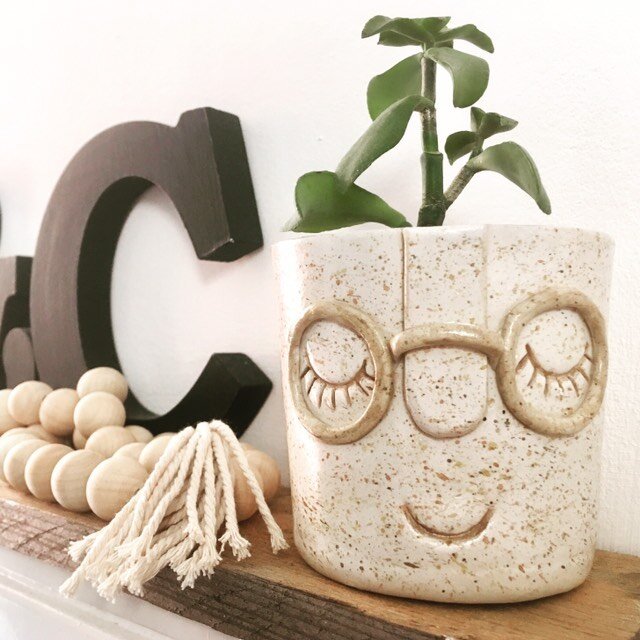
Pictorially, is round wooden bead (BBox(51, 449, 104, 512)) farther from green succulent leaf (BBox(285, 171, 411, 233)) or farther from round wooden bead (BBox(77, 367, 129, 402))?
green succulent leaf (BBox(285, 171, 411, 233))

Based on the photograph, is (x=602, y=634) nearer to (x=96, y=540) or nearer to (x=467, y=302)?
(x=467, y=302)

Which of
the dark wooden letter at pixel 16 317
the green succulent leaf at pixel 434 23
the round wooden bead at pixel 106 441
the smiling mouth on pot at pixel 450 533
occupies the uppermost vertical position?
the green succulent leaf at pixel 434 23

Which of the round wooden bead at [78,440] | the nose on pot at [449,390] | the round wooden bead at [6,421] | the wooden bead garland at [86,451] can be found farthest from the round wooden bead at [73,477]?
the nose on pot at [449,390]

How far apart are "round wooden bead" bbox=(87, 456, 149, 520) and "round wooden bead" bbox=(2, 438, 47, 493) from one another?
0.42 feet

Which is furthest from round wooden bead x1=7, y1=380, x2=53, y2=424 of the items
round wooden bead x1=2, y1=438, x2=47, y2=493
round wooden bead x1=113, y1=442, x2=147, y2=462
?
round wooden bead x1=113, y1=442, x2=147, y2=462

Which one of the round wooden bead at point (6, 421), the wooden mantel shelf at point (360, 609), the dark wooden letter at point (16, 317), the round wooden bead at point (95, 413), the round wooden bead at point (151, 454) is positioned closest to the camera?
the wooden mantel shelf at point (360, 609)

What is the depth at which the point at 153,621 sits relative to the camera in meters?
0.56

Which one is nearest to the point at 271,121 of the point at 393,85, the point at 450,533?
the point at 393,85

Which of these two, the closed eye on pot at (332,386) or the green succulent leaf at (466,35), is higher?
the green succulent leaf at (466,35)

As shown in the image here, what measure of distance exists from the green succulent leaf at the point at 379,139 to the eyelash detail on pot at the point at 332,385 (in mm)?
120

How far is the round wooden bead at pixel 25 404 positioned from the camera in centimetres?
76

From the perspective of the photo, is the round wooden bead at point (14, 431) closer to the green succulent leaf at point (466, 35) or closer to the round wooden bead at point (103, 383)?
the round wooden bead at point (103, 383)

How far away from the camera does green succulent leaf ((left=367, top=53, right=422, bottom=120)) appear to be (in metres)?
0.47

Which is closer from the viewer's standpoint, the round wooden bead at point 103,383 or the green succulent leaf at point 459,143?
the green succulent leaf at point 459,143
